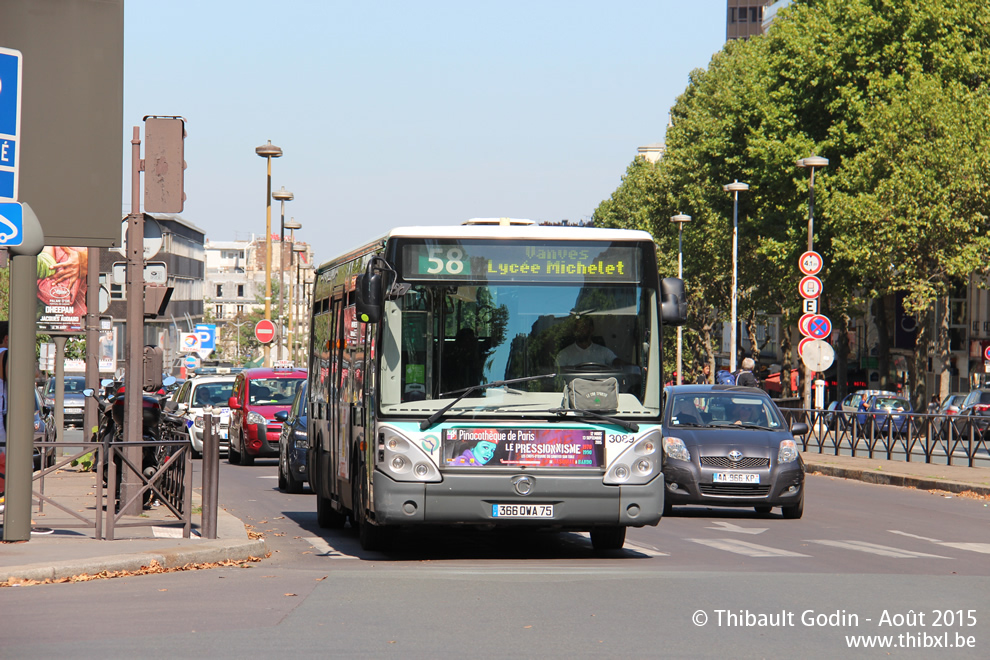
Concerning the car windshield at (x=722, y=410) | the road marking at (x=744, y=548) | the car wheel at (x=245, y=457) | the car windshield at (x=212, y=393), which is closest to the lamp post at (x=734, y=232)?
the car windshield at (x=212, y=393)

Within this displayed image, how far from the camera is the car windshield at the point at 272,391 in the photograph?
95.0ft

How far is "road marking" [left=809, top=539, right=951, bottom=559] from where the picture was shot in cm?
1355

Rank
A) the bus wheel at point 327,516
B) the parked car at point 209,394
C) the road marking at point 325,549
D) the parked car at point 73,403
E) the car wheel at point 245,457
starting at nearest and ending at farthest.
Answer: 1. the road marking at point 325,549
2. the bus wheel at point 327,516
3. the car wheel at point 245,457
4. the parked car at point 209,394
5. the parked car at point 73,403

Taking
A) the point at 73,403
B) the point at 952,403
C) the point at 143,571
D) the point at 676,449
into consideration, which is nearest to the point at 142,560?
the point at 143,571

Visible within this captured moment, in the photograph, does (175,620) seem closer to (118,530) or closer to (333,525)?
(118,530)

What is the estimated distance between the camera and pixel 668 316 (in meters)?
13.2

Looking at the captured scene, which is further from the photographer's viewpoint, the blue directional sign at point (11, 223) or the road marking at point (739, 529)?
the road marking at point (739, 529)

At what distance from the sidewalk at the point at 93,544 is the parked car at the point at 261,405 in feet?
44.2

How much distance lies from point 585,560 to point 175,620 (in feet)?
15.9

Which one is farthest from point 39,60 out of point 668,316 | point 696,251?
point 696,251

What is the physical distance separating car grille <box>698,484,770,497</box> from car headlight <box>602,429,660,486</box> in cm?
513

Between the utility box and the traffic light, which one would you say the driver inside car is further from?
the utility box

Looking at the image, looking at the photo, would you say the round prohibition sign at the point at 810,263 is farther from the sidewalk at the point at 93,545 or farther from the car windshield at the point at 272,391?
the sidewalk at the point at 93,545

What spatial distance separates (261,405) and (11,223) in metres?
17.1
